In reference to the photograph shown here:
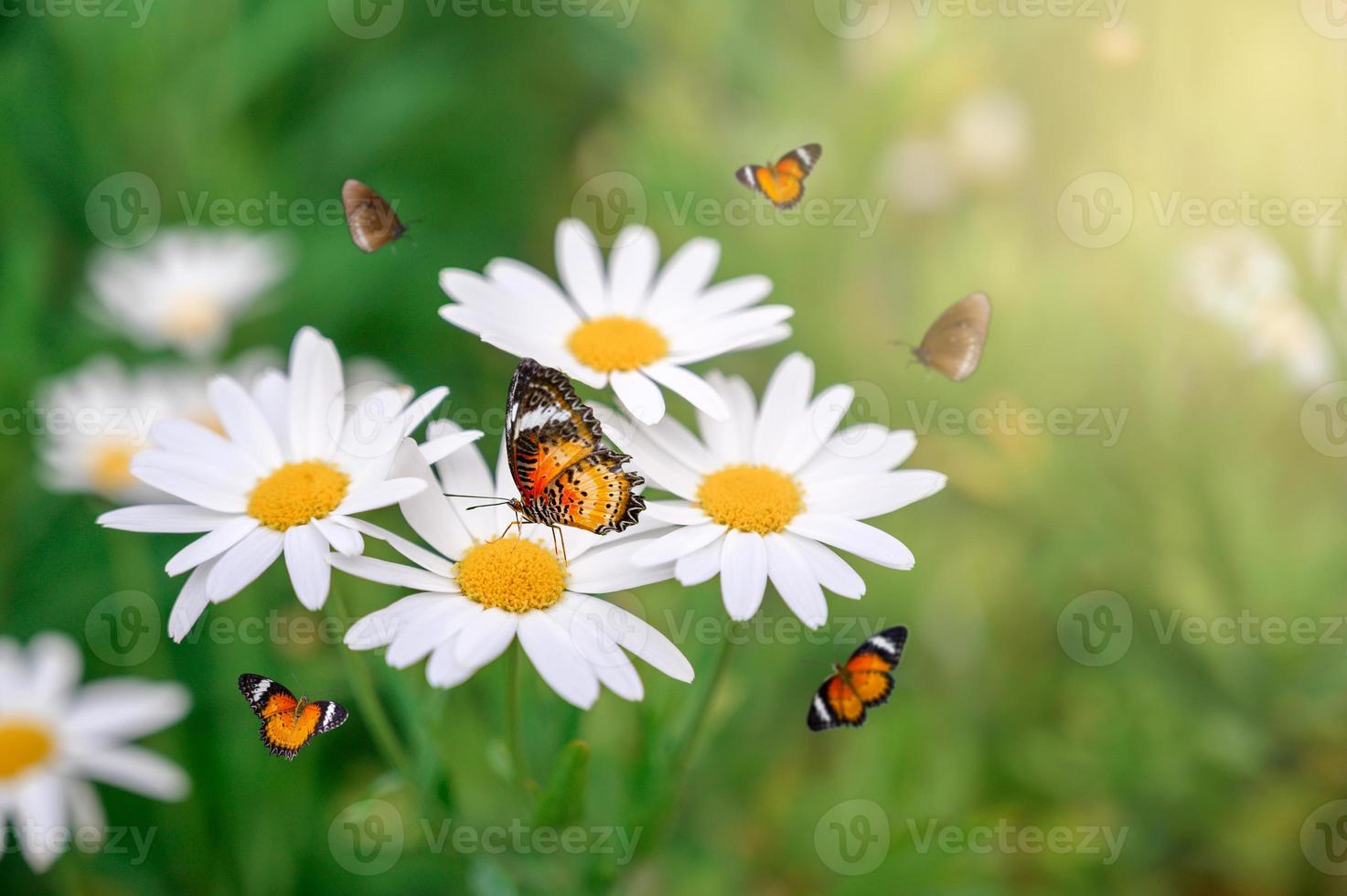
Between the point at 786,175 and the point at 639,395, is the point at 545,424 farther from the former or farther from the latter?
the point at 786,175

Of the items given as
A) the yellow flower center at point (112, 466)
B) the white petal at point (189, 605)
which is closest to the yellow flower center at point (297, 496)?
the white petal at point (189, 605)

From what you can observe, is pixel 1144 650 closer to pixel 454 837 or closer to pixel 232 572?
pixel 454 837

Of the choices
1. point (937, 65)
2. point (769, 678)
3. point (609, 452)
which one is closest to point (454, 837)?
point (609, 452)

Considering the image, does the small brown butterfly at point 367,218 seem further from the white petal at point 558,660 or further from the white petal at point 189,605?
the white petal at point 558,660

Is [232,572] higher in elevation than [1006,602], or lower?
lower

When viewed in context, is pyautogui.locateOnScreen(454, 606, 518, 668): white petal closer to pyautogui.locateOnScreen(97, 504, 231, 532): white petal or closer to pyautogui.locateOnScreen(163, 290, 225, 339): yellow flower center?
pyautogui.locateOnScreen(97, 504, 231, 532): white petal

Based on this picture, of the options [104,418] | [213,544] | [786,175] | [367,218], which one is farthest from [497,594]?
[104,418]

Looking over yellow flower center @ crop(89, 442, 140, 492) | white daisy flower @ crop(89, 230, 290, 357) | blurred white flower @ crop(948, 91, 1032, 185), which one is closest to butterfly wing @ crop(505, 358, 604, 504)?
yellow flower center @ crop(89, 442, 140, 492)
